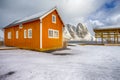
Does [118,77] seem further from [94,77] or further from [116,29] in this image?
[116,29]

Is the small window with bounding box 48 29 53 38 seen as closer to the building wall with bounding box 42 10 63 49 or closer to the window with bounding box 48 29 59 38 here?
the window with bounding box 48 29 59 38

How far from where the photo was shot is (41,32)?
48.5 feet

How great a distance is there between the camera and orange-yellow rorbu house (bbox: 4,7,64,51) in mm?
14992

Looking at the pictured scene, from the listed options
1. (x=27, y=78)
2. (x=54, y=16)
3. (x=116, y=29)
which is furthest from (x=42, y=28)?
(x=116, y=29)

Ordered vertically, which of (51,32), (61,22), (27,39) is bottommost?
(27,39)

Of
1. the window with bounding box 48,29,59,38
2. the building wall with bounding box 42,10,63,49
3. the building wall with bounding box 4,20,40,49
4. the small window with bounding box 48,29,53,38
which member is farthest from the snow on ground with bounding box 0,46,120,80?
the window with bounding box 48,29,59,38

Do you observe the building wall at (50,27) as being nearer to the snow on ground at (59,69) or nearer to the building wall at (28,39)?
the building wall at (28,39)

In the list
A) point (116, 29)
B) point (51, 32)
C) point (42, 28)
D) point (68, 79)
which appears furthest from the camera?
point (116, 29)

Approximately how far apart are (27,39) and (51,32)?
384cm

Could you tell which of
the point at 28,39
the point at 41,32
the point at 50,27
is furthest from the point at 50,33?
the point at 28,39

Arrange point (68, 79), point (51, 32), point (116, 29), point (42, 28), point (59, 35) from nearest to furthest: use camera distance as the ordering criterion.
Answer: point (68, 79) < point (42, 28) < point (51, 32) < point (59, 35) < point (116, 29)

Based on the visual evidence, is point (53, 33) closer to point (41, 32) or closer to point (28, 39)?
point (41, 32)

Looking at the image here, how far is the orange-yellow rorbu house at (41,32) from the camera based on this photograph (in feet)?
49.2

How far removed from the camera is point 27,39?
Result: 55.9 feet
